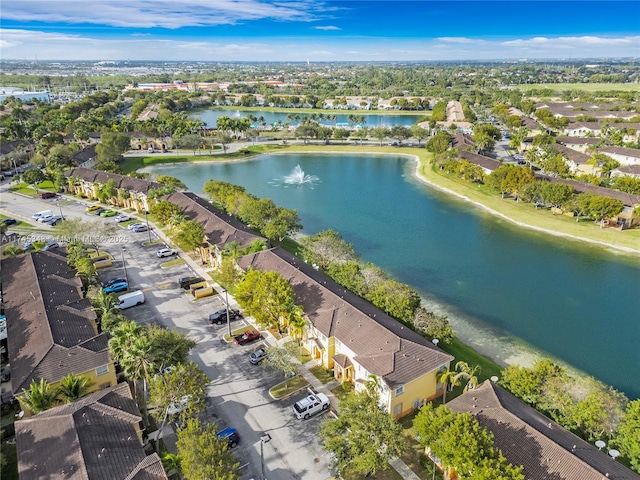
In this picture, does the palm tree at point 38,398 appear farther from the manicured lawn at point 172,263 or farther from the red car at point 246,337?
the manicured lawn at point 172,263

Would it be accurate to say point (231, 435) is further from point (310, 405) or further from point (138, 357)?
point (138, 357)

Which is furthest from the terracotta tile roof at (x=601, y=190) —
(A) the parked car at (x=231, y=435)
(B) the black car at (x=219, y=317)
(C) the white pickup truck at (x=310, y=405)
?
(A) the parked car at (x=231, y=435)

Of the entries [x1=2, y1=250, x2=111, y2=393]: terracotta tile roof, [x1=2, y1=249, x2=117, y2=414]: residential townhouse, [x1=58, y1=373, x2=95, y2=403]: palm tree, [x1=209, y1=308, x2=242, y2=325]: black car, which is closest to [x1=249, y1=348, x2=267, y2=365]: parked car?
[x1=209, y1=308, x2=242, y2=325]: black car

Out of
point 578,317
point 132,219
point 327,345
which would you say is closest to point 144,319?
point 327,345

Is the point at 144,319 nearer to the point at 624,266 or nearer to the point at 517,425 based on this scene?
the point at 517,425

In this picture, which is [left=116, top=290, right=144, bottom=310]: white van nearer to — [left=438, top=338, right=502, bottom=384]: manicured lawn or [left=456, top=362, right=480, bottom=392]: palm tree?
[left=438, top=338, right=502, bottom=384]: manicured lawn
